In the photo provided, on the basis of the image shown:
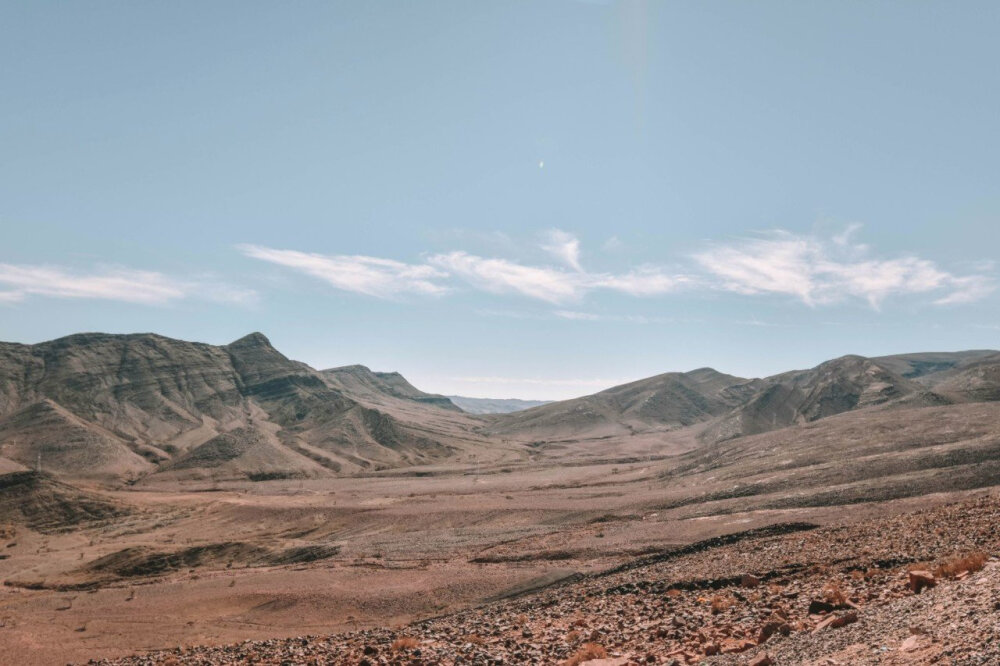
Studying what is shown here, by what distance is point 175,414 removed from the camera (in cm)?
13825

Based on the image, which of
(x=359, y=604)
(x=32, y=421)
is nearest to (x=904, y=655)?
(x=359, y=604)

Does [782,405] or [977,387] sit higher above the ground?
[977,387]

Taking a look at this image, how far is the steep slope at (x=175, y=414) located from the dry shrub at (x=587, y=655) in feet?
305

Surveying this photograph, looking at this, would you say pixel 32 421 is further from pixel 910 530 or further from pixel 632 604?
pixel 910 530

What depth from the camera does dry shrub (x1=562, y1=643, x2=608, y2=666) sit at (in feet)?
48.5


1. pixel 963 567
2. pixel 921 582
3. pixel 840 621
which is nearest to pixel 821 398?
pixel 963 567

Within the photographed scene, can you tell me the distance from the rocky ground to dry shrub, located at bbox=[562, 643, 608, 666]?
4 centimetres

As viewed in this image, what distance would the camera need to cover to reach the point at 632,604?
2138 centimetres

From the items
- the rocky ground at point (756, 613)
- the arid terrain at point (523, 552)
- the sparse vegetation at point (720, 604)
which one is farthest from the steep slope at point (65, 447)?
the sparse vegetation at point (720, 604)

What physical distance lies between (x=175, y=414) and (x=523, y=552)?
128171 mm

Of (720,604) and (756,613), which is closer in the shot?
(756,613)

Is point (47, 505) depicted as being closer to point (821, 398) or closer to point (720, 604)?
point (720, 604)

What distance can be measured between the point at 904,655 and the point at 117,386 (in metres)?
165

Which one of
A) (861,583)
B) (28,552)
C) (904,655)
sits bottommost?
(28,552)
